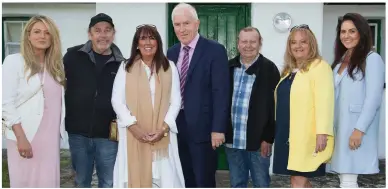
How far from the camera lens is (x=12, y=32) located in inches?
330

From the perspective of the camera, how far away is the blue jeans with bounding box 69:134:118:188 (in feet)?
14.1

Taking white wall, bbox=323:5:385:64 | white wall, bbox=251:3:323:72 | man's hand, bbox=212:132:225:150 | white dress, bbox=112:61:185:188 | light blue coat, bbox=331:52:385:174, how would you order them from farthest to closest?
white wall, bbox=323:5:385:64 → white wall, bbox=251:3:323:72 → man's hand, bbox=212:132:225:150 → white dress, bbox=112:61:185:188 → light blue coat, bbox=331:52:385:174

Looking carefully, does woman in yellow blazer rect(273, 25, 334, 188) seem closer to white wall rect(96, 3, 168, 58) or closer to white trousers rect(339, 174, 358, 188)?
white trousers rect(339, 174, 358, 188)

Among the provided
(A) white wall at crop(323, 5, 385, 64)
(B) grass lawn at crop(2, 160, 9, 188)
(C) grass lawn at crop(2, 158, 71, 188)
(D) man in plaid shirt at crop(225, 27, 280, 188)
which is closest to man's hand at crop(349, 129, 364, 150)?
(D) man in plaid shirt at crop(225, 27, 280, 188)

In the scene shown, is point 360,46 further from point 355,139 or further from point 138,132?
point 138,132

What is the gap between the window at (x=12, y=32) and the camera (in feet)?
27.0

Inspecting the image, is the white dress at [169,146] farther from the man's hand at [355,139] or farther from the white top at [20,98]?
the man's hand at [355,139]

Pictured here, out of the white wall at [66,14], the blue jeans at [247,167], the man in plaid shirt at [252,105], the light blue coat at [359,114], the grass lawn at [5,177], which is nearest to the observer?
the light blue coat at [359,114]

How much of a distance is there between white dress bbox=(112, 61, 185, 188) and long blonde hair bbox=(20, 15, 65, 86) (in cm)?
51

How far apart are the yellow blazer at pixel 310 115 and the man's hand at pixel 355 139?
16 cm

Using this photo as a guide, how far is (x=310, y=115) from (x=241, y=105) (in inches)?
25.8

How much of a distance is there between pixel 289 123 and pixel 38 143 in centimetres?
213

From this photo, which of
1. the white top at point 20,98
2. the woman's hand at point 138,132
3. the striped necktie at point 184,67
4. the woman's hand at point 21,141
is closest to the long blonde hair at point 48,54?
the white top at point 20,98

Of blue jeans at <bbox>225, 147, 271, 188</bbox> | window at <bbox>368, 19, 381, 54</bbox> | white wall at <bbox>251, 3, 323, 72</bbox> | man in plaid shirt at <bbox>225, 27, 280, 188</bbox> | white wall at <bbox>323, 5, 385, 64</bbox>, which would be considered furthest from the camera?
window at <bbox>368, 19, 381, 54</bbox>
